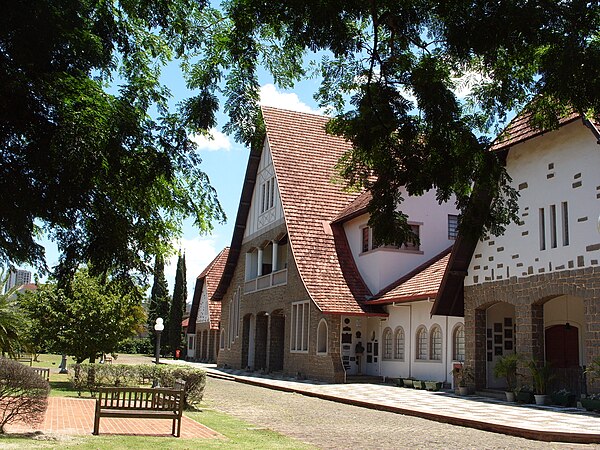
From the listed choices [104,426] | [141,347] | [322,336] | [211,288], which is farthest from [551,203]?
[141,347]

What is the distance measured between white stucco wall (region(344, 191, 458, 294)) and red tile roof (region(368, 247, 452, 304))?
37 cm

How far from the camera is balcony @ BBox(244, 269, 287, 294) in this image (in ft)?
101

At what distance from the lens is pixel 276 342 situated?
32.7 m

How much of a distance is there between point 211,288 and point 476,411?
3312cm

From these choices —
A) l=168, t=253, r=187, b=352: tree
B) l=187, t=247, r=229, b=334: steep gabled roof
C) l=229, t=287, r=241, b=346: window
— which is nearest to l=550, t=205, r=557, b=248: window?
l=229, t=287, r=241, b=346: window

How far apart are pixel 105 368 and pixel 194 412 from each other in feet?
17.6

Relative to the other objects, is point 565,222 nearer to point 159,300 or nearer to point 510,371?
point 510,371

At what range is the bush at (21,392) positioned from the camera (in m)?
9.78

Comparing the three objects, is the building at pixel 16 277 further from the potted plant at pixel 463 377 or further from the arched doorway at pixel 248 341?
the arched doorway at pixel 248 341

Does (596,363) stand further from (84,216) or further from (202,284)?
(202,284)

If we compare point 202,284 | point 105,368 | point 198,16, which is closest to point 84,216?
point 198,16

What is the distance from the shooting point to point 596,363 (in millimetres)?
15281

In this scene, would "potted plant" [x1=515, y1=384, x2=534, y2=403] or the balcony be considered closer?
"potted plant" [x1=515, y1=384, x2=534, y2=403]

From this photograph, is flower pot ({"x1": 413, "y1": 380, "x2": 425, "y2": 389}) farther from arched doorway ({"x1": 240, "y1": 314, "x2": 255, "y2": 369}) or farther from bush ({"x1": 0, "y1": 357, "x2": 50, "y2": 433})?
bush ({"x1": 0, "y1": 357, "x2": 50, "y2": 433})
